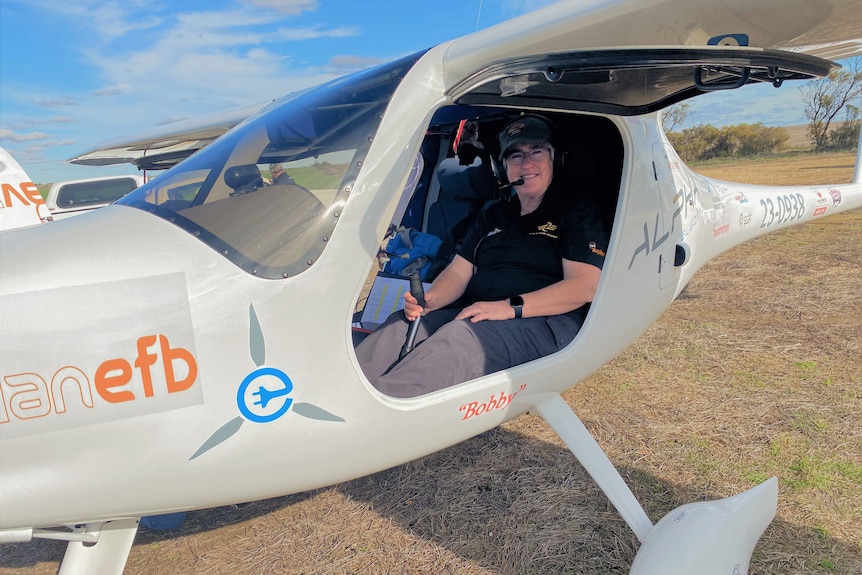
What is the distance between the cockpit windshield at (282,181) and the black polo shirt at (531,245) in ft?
3.22

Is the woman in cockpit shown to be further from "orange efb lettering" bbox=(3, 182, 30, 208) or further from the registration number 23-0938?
"orange efb lettering" bbox=(3, 182, 30, 208)

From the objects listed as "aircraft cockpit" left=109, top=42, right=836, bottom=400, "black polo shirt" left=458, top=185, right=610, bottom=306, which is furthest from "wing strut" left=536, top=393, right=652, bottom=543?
"aircraft cockpit" left=109, top=42, right=836, bottom=400

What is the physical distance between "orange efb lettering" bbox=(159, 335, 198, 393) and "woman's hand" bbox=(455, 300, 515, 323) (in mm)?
1128

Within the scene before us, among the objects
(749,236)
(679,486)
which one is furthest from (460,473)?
(749,236)

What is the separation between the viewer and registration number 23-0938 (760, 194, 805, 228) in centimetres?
420

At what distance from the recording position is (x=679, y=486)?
9.14 feet

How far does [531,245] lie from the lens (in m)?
2.61

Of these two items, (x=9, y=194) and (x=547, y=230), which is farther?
(x=9, y=194)

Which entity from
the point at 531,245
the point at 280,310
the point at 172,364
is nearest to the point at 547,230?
the point at 531,245

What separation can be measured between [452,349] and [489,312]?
0.95 ft

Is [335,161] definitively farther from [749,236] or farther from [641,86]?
[749,236]

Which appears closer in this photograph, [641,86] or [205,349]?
[205,349]

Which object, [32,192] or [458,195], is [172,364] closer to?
[458,195]

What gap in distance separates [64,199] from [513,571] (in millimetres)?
12426
